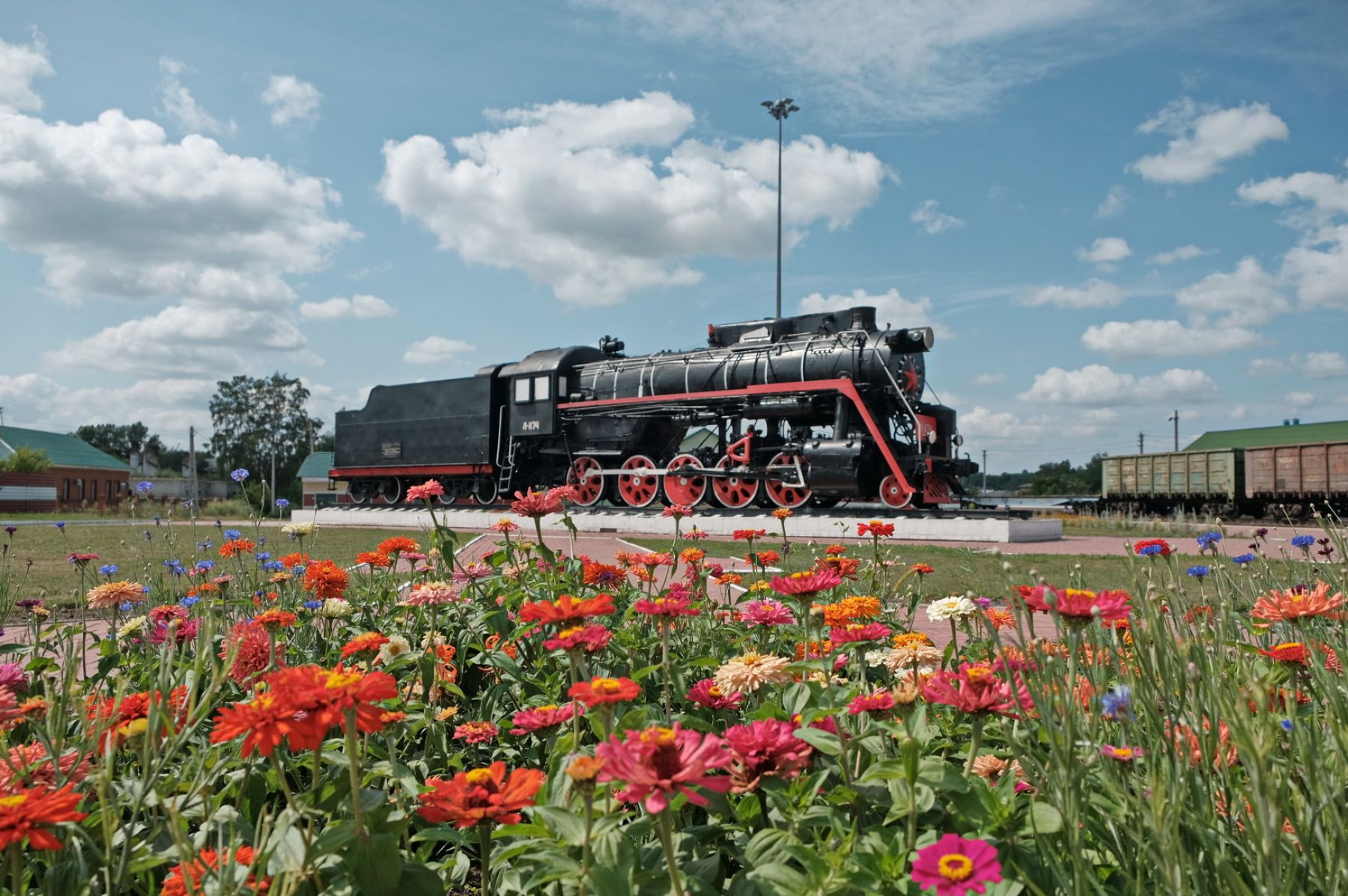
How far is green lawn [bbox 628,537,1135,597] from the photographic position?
6.94 metres

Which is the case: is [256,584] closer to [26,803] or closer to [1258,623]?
[26,803]

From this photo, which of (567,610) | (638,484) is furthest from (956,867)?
(638,484)

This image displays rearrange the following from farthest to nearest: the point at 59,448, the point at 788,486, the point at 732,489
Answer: the point at 59,448, the point at 732,489, the point at 788,486

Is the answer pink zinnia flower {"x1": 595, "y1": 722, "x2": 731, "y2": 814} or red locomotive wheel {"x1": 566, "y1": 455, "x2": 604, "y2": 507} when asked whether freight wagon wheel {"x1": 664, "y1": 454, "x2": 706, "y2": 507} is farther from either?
pink zinnia flower {"x1": 595, "y1": 722, "x2": 731, "y2": 814}

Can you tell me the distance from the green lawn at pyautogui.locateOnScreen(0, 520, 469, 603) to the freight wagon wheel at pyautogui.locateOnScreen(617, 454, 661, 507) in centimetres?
453

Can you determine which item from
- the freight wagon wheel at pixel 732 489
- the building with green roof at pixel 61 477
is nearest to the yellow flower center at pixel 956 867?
the freight wagon wheel at pixel 732 489

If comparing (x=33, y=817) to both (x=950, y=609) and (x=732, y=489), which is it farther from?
(x=732, y=489)

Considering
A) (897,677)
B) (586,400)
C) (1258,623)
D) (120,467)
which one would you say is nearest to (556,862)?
(897,677)

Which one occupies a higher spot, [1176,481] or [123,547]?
[1176,481]

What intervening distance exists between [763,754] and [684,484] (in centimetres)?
1646

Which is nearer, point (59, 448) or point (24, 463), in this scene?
point (24, 463)

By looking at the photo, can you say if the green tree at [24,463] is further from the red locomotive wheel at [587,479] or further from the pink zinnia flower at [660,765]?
the pink zinnia flower at [660,765]

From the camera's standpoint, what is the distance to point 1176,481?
81.4 ft

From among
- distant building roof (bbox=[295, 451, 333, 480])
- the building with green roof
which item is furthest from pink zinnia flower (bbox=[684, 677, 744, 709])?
distant building roof (bbox=[295, 451, 333, 480])
